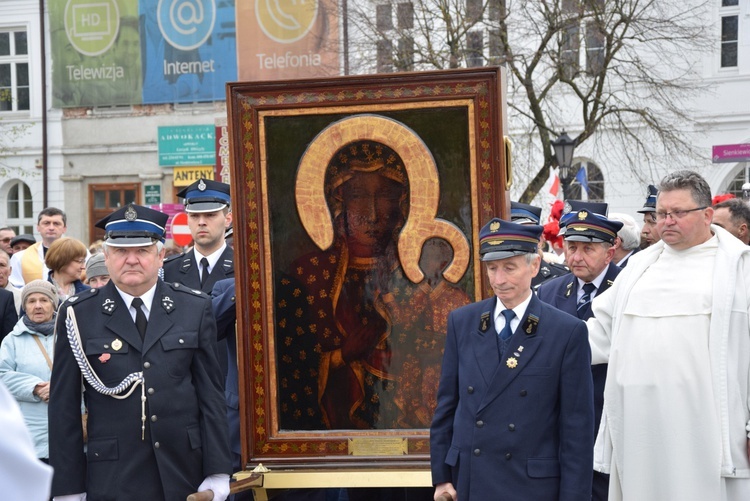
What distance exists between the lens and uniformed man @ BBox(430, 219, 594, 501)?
4.47 meters

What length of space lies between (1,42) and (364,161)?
1135 inches

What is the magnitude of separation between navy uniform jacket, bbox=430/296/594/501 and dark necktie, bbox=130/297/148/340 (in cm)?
135

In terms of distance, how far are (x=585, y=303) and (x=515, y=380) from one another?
5.21 feet

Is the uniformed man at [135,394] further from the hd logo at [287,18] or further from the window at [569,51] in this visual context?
the hd logo at [287,18]

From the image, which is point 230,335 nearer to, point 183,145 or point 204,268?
point 204,268

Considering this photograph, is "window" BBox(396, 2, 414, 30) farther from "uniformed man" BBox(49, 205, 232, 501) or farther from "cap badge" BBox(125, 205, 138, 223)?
"uniformed man" BBox(49, 205, 232, 501)

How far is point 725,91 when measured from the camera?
83.3ft

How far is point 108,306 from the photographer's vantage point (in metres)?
4.87

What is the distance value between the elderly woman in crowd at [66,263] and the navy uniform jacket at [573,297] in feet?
12.0

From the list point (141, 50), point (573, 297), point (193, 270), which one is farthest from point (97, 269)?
point (141, 50)

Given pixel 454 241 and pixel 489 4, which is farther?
pixel 489 4

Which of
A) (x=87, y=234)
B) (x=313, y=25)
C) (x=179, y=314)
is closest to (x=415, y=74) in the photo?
(x=179, y=314)

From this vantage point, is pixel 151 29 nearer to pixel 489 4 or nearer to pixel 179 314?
pixel 489 4

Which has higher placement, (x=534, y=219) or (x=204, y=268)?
(x=534, y=219)
